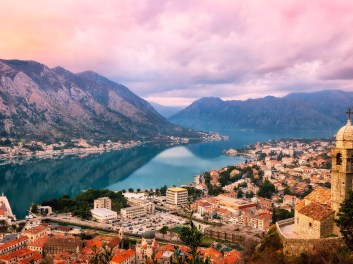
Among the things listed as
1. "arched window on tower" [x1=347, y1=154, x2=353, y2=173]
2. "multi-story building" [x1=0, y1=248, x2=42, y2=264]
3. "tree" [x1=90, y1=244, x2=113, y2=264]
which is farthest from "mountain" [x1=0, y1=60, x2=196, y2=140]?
"arched window on tower" [x1=347, y1=154, x2=353, y2=173]

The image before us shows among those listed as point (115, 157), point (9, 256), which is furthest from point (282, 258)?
point (115, 157)

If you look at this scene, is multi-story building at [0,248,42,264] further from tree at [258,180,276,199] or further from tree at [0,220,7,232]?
tree at [258,180,276,199]

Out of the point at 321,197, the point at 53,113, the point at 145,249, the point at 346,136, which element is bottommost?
the point at 145,249

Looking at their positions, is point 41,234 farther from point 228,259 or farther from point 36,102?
point 36,102

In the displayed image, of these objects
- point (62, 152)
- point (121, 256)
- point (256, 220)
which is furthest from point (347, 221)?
point (62, 152)

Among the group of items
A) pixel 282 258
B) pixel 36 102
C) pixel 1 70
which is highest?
pixel 1 70

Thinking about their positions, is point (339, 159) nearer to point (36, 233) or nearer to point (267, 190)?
Result: point (36, 233)
